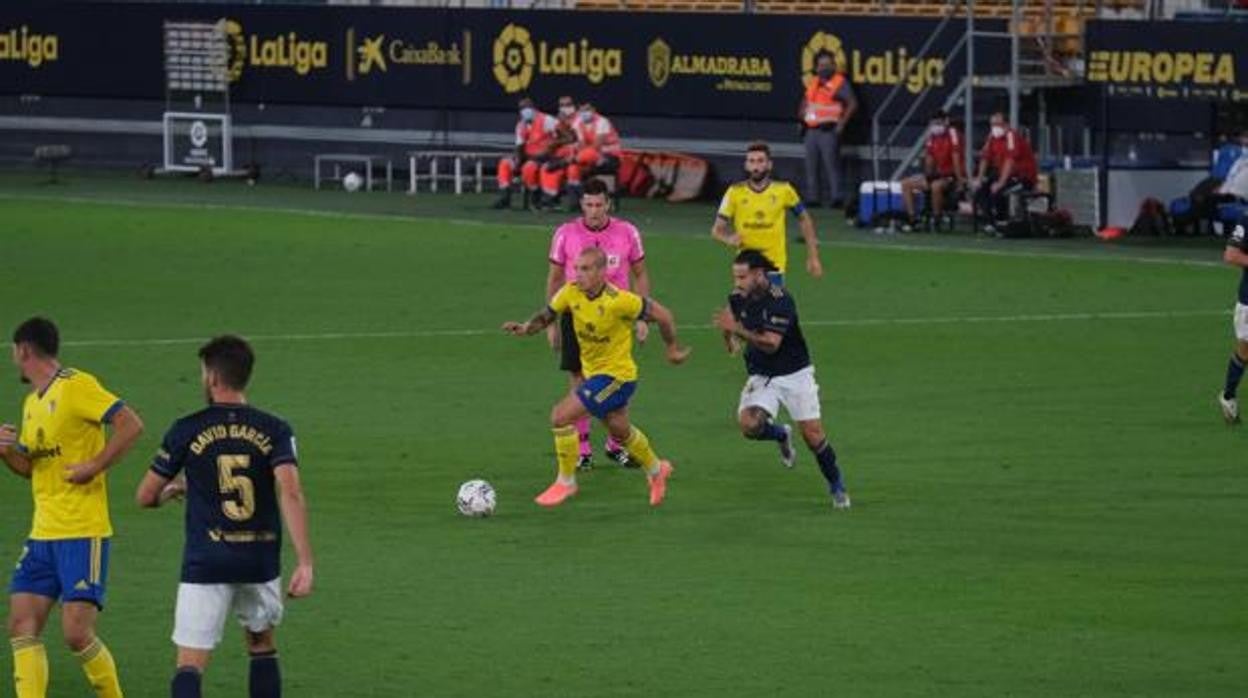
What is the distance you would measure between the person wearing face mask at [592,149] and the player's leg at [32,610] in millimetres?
34086

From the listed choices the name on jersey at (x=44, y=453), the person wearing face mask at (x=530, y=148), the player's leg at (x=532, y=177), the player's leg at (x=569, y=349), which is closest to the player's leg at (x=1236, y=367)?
the player's leg at (x=569, y=349)

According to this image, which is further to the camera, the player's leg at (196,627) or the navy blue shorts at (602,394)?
the navy blue shorts at (602,394)

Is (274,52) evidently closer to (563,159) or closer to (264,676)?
(563,159)

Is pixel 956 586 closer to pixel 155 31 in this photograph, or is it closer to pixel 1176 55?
pixel 1176 55

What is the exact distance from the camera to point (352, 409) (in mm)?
25469

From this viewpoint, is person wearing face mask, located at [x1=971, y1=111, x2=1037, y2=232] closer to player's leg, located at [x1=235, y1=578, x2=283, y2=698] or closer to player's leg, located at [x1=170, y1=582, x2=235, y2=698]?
player's leg, located at [x1=235, y1=578, x2=283, y2=698]

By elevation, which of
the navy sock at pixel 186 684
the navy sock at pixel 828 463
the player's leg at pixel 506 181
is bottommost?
the navy sock at pixel 186 684

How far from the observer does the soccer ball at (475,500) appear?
65.6 feet

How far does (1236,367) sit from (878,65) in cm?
2324

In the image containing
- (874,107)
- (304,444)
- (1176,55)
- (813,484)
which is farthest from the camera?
(874,107)

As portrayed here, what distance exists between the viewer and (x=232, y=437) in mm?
12438

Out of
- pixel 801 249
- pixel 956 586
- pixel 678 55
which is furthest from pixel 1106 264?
pixel 956 586

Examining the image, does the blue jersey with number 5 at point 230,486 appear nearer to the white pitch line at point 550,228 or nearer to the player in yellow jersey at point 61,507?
the player in yellow jersey at point 61,507

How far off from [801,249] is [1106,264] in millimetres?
4562
